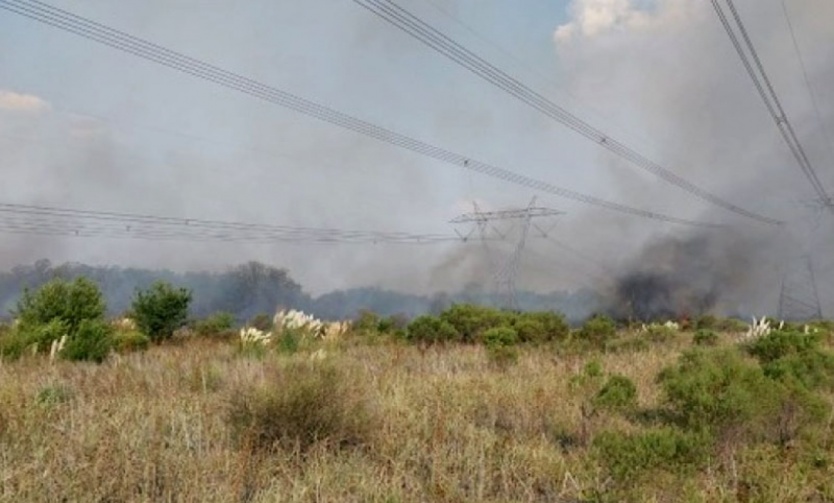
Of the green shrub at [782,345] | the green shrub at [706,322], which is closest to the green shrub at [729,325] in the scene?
the green shrub at [706,322]

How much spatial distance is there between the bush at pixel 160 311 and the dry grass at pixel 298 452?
715 inches

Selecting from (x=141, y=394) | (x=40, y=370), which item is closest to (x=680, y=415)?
(x=141, y=394)

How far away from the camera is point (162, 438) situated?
6.33 meters

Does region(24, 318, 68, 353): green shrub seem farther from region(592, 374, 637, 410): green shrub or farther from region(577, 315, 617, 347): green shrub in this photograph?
region(577, 315, 617, 347): green shrub

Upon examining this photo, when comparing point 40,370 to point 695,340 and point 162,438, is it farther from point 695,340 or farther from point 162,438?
point 695,340

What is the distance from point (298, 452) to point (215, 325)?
87.6 feet

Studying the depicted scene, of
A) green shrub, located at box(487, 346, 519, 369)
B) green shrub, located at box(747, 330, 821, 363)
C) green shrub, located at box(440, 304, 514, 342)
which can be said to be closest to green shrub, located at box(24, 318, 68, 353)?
green shrub, located at box(487, 346, 519, 369)

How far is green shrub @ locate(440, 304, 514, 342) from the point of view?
2695 centimetres

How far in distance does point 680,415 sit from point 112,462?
23.0 feet

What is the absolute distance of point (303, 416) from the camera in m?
6.83

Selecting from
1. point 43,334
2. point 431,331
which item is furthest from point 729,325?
point 43,334

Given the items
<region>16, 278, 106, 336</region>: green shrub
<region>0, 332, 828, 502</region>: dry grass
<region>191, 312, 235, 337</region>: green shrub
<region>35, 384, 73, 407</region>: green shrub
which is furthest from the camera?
<region>191, 312, 235, 337</region>: green shrub

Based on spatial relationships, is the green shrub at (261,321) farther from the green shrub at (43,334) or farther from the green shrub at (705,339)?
the green shrub at (705,339)

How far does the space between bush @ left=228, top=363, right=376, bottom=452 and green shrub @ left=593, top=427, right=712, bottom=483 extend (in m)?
2.43
